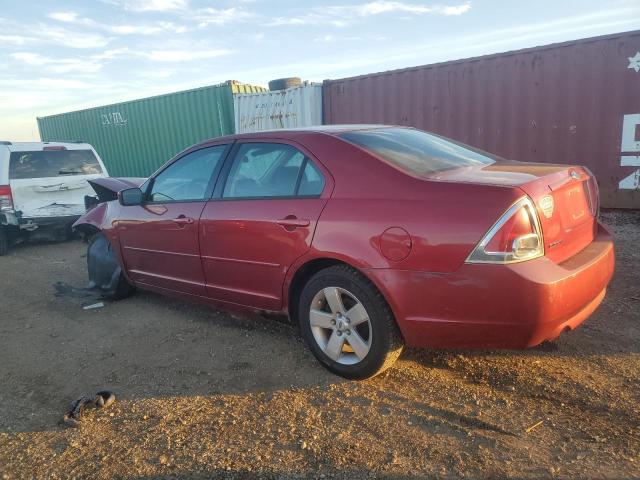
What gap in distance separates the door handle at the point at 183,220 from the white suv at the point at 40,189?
16.3 ft

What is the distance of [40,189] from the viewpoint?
7578mm

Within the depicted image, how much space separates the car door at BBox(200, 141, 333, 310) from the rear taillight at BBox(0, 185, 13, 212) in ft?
17.6

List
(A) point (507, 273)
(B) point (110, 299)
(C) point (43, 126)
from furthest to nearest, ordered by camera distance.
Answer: (C) point (43, 126) → (B) point (110, 299) → (A) point (507, 273)

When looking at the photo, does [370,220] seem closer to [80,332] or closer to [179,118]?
[80,332]

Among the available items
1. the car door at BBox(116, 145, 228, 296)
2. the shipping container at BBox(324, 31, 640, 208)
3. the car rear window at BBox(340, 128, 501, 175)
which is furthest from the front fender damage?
the shipping container at BBox(324, 31, 640, 208)

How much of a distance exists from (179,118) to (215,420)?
1129cm

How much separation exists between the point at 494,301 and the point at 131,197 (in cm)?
325

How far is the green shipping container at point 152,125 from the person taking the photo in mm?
11922

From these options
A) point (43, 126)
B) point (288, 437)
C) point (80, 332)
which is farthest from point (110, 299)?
point (43, 126)

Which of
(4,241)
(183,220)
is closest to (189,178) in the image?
(183,220)

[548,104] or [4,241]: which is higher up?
[548,104]

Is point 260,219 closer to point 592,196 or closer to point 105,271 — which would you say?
point 592,196

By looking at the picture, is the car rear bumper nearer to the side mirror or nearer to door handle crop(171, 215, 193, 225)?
door handle crop(171, 215, 193, 225)

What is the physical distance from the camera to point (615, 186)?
725 cm
